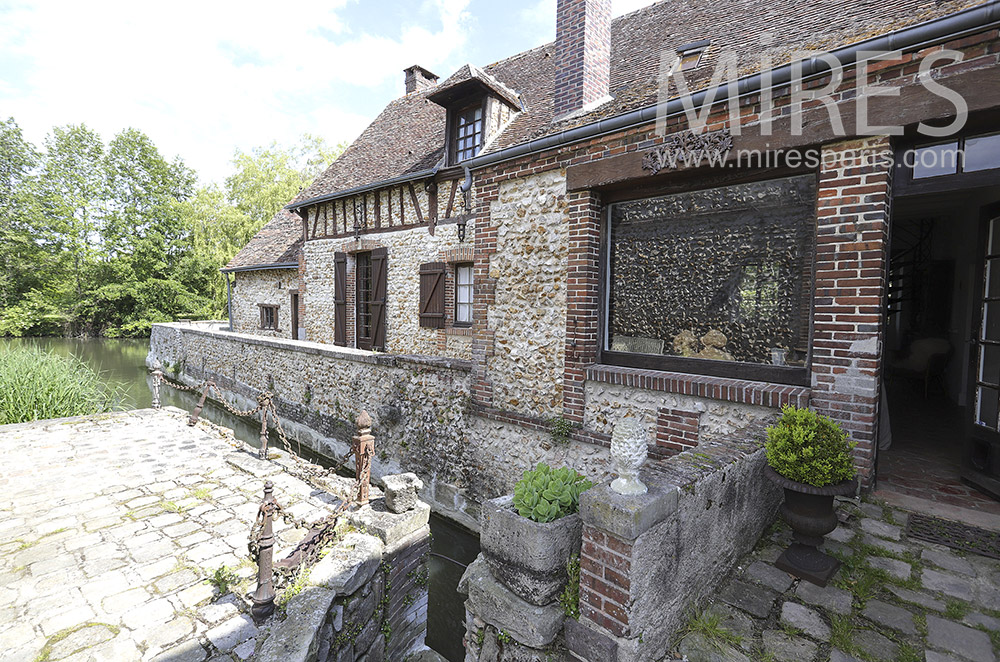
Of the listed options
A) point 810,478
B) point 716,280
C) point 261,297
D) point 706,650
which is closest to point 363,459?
point 706,650

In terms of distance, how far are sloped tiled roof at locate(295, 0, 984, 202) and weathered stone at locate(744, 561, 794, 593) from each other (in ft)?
13.8

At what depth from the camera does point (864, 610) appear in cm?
255

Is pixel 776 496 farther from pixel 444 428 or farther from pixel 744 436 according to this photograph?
pixel 444 428

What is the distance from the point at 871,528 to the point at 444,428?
515 centimetres

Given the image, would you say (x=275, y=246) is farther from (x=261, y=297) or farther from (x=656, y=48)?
(x=656, y=48)

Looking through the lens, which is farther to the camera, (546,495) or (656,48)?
(656,48)

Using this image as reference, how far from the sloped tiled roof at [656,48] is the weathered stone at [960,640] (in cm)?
417

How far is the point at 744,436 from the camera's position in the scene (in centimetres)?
364

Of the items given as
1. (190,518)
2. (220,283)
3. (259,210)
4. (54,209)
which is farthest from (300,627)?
(54,209)

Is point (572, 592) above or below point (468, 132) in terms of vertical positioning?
below

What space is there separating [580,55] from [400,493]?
239 inches

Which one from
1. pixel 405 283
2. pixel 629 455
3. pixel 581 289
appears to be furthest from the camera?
pixel 405 283

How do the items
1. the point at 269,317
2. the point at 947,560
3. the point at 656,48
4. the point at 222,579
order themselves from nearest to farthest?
the point at 947,560, the point at 222,579, the point at 656,48, the point at 269,317

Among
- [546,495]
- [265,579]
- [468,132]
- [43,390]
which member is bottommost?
[265,579]
